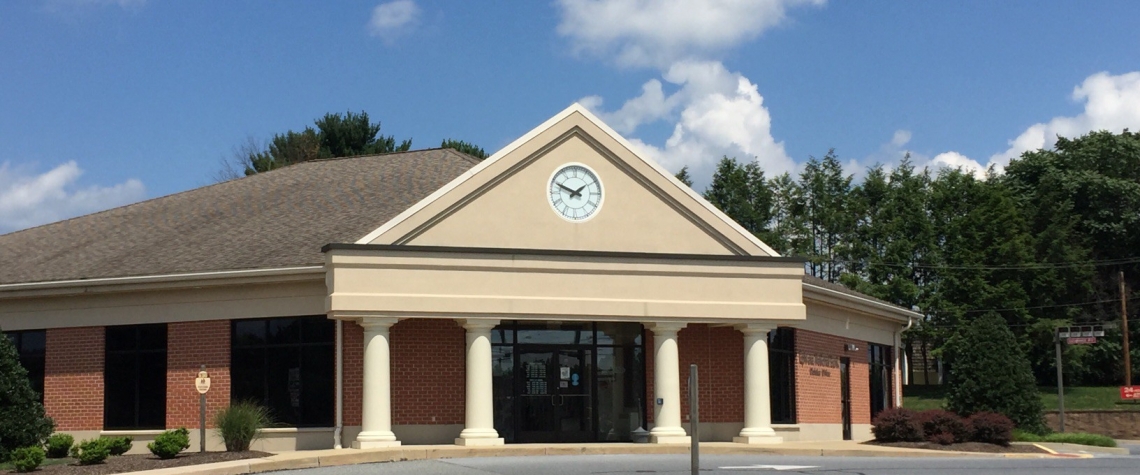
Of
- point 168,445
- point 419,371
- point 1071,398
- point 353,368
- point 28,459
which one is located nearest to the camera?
point 28,459

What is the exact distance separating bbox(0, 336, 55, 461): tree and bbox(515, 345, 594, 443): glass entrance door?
9039 mm

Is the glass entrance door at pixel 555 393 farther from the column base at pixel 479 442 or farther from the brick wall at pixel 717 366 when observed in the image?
the brick wall at pixel 717 366

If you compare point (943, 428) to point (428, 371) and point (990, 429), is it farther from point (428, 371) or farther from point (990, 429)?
point (428, 371)

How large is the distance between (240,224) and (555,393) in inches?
350

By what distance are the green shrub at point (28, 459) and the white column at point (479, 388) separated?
25.1 feet

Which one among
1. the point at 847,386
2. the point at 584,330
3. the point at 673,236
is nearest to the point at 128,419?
the point at 584,330

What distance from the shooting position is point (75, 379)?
2638 cm

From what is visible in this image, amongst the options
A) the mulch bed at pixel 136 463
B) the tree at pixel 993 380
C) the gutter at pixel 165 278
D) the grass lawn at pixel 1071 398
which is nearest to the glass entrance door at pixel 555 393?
the gutter at pixel 165 278

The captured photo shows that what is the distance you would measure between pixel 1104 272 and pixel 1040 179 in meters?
5.82

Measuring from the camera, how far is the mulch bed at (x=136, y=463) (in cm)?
1895

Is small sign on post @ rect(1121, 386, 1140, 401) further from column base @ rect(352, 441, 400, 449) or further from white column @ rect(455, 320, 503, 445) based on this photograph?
column base @ rect(352, 441, 400, 449)

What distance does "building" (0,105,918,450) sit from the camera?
23922mm

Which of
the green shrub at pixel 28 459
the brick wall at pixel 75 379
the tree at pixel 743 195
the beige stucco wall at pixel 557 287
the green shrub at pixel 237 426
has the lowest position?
the green shrub at pixel 28 459

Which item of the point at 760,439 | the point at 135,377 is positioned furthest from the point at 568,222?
the point at 135,377
